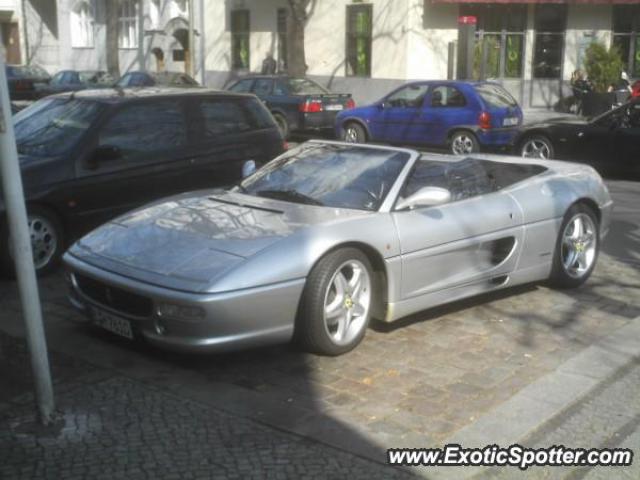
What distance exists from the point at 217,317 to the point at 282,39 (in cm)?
2663

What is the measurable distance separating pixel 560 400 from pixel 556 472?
808mm

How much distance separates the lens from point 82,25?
137ft

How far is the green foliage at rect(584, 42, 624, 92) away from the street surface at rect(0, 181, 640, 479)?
1977cm

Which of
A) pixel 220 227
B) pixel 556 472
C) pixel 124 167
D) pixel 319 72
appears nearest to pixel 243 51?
pixel 319 72

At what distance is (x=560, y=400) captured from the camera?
4.77m

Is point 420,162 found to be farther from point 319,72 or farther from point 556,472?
point 319,72

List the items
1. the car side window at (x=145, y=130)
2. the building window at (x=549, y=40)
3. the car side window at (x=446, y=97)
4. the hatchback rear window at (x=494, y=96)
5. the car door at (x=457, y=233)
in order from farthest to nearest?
the building window at (x=549, y=40) → the car side window at (x=446, y=97) → the hatchback rear window at (x=494, y=96) → the car side window at (x=145, y=130) → the car door at (x=457, y=233)

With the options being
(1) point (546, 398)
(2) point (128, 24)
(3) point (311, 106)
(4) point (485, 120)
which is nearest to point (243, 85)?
(3) point (311, 106)

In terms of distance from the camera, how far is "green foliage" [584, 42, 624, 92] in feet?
80.8

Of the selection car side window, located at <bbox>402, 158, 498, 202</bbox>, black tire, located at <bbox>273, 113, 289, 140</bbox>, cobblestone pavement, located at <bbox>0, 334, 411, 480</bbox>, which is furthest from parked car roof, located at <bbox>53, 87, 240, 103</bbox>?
black tire, located at <bbox>273, 113, 289, 140</bbox>

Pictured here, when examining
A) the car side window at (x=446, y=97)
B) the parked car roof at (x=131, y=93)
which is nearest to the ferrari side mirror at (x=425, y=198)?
the parked car roof at (x=131, y=93)

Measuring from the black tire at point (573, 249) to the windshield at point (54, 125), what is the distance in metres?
4.41

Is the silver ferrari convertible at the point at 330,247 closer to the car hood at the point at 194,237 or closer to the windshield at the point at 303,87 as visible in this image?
the car hood at the point at 194,237

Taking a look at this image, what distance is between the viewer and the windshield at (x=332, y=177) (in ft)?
19.8
